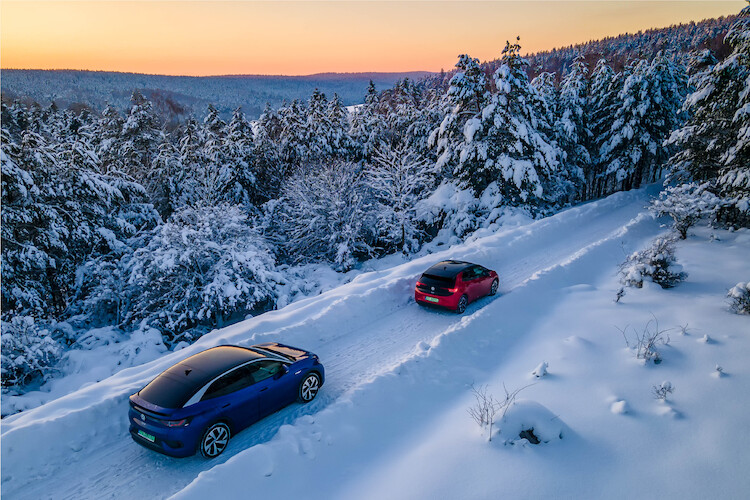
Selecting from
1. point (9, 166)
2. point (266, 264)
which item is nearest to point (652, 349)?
point (266, 264)

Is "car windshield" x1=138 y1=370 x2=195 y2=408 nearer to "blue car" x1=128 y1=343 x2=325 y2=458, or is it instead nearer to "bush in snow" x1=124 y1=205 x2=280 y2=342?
"blue car" x1=128 y1=343 x2=325 y2=458

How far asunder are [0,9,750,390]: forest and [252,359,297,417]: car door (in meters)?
8.17

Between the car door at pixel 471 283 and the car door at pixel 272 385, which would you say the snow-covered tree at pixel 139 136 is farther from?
the car door at pixel 272 385

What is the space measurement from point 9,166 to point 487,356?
1814cm

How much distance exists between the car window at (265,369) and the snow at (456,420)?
91cm

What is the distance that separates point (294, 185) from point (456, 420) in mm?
23693

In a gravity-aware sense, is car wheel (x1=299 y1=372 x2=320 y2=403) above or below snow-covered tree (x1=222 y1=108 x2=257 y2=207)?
below

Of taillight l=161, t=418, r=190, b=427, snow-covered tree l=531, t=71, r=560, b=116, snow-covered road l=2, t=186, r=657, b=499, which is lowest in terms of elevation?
snow-covered road l=2, t=186, r=657, b=499

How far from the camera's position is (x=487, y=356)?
31.0 ft

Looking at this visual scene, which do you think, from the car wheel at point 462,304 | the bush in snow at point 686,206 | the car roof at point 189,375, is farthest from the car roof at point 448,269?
the bush in snow at point 686,206

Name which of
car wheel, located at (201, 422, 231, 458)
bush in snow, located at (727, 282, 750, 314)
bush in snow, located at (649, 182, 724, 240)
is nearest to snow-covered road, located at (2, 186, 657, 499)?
car wheel, located at (201, 422, 231, 458)

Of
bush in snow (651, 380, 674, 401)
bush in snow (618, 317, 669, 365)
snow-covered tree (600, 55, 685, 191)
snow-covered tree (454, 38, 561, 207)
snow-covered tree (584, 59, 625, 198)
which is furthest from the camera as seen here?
snow-covered tree (584, 59, 625, 198)

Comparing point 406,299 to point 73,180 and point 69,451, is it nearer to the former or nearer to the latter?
point 69,451

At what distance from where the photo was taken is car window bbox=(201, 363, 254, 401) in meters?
6.62
